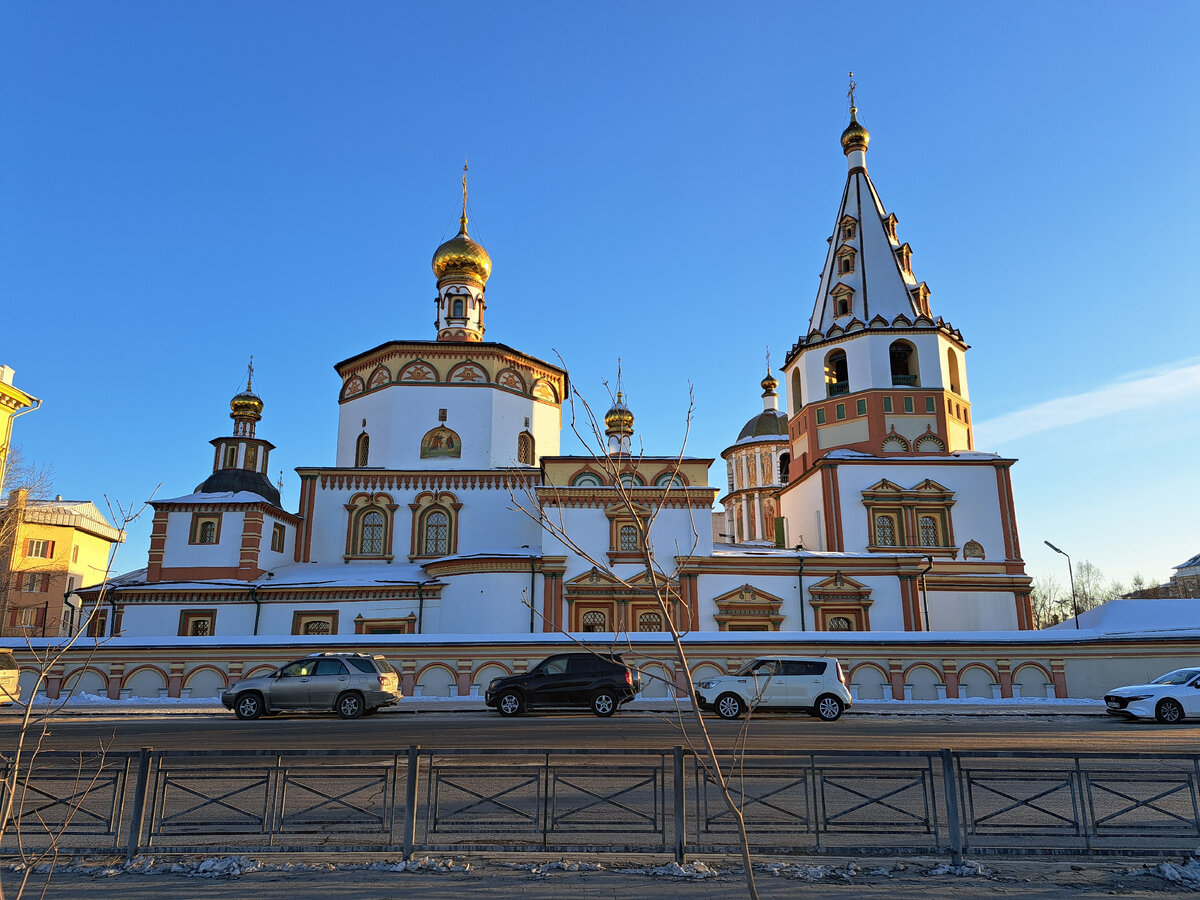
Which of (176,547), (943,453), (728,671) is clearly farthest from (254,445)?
(943,453)

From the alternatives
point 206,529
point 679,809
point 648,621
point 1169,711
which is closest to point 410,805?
point 679,809

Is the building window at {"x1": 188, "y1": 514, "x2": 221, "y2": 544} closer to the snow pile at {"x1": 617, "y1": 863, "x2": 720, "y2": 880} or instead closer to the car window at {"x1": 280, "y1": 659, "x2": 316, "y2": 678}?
the car window at {"x1": 280, "y1": 659, "x2": 316, "y2": 678}

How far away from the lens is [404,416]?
3331 centimetres

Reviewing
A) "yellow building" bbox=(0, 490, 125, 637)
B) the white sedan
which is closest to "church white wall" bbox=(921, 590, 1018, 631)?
the white sedan

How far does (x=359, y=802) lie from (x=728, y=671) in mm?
13967

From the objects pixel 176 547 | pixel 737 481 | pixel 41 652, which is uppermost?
pixel 737 481

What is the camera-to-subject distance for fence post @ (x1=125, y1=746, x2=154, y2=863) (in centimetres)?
623

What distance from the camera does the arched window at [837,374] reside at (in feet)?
112

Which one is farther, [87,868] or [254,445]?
[254,445]

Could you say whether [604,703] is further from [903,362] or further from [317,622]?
[903,362]

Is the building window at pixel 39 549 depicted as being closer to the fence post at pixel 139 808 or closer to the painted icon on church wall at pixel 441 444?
the painted icon on church wall at pixel 441 444

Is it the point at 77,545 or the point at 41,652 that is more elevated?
the point at 77,545

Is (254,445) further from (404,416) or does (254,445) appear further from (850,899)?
(850,899)

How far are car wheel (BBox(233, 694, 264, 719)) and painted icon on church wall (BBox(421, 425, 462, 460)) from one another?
1743cm
